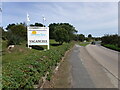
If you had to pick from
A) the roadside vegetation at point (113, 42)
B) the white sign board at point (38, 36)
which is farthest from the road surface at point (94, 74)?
the roadside vegetation at point (113, 42)

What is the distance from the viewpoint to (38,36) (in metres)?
22.6

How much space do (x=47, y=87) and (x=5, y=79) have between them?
2.01 meters

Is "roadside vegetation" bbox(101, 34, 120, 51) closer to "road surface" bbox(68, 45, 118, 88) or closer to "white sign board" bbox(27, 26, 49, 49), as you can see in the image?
"white sign board" bbox(27, 26, 49, 49)

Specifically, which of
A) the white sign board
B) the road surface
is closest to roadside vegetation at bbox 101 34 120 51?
the white sign board

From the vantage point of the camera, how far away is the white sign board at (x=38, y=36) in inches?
883

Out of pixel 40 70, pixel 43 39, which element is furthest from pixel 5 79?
pixel 43 39

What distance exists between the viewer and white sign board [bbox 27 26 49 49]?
22.4 metres

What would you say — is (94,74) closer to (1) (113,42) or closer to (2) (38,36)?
(2) (38,36)

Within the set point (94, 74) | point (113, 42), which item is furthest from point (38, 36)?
point (113, 42)

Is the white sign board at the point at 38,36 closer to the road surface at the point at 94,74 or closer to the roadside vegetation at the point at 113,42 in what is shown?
the road surface at the point at 94,74

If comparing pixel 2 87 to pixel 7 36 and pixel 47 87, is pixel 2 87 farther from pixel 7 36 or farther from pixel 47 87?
pixel 7 36

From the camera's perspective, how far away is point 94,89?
5.65 m

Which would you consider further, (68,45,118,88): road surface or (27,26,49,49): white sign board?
(27,26,49,49): white sign board

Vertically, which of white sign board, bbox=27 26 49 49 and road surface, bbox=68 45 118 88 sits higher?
white sign board, bbox=27 26 49 49
